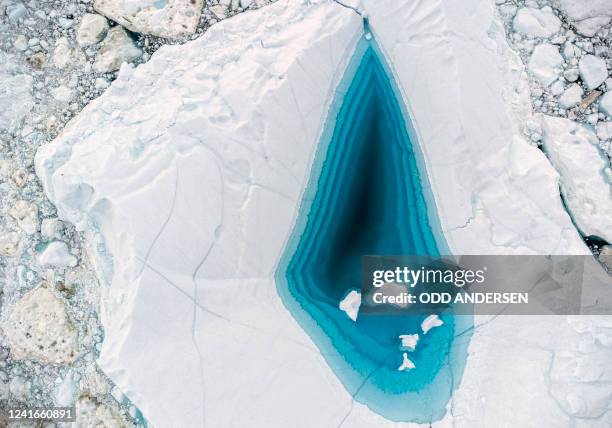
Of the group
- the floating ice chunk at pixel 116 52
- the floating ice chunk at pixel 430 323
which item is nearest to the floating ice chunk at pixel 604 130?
the floating ice chunk at pixel 430 323

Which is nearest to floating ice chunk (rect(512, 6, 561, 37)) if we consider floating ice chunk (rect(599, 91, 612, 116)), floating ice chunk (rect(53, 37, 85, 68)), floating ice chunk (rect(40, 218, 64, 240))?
floating ice chunk (rect(599, 91, 612, 116))

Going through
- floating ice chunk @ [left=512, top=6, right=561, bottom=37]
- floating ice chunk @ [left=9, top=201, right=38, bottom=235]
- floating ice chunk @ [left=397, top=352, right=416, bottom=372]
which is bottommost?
floating ice chunk @ [left=397, top=352, right=416, bottom=372]

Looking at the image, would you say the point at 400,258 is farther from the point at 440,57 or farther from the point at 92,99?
the point at 92,99

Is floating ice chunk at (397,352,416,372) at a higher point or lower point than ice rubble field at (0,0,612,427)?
lower

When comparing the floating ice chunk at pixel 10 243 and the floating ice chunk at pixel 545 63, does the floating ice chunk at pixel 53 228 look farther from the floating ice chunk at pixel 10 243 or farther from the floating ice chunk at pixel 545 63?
the floating ice chunk at pixel 545 63

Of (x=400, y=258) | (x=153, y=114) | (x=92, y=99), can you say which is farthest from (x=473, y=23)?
(x=92, y=99)

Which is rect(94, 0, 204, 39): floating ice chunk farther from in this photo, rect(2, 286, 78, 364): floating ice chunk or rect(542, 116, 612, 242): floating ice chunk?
rect(542, 116, 612, 242): floating ice chunk

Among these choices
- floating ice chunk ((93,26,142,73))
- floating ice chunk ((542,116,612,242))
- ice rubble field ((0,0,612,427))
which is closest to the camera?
ice rubble field ((0,0,612,427))
